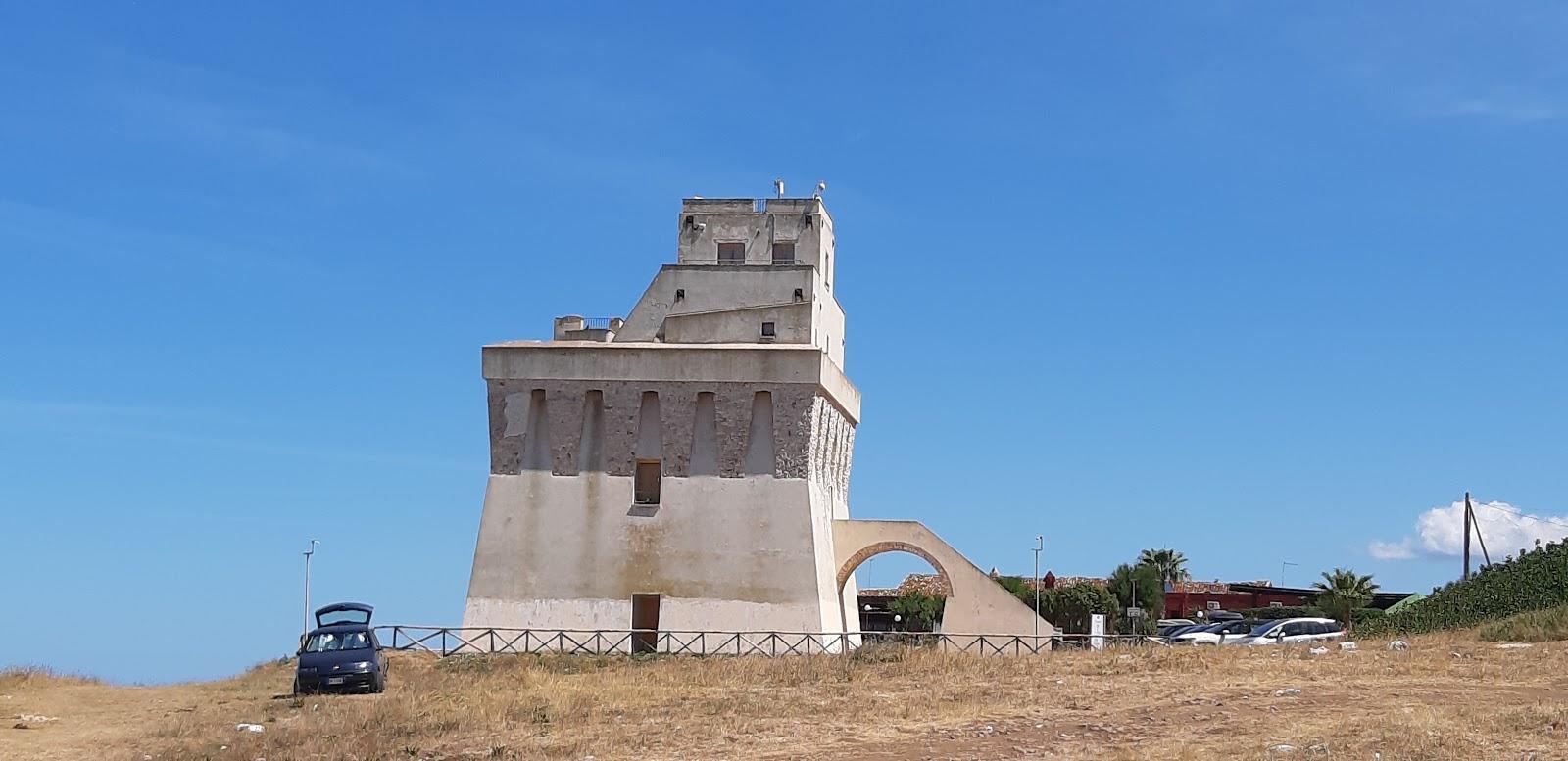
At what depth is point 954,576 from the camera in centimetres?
A: 4922

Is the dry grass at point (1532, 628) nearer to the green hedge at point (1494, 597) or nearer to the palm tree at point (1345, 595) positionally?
the green hedge at point (1494, 597)

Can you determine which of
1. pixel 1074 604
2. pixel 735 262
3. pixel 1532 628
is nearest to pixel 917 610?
pixel 1074 604

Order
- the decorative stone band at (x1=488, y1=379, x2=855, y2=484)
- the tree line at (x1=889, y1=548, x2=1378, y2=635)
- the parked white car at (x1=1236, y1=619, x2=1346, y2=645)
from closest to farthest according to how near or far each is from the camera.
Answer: the parked white car at (x1=1236, y1=619, x2=1346, y2=645) → the decorative stone band at (x1=488, y1=379, x2=855, y2=484) → the tree line at (x1=889, y1=548, x2=1378, y2=635)

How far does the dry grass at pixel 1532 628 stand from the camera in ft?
115

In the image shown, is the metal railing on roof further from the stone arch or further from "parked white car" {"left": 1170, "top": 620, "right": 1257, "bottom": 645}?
"parked white car" {"left": 1170, "top": 620, "right": 1257, "bottom": 645}

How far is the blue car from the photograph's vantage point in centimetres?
3353

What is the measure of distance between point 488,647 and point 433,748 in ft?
72.2

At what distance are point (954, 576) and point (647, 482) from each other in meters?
9.38

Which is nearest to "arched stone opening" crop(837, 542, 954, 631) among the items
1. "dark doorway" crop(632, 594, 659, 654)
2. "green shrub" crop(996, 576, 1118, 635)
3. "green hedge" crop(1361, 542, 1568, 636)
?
"dark doorway" crop(632, 594, 659, 654)

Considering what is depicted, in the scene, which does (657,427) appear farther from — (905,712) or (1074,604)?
(1074,604)

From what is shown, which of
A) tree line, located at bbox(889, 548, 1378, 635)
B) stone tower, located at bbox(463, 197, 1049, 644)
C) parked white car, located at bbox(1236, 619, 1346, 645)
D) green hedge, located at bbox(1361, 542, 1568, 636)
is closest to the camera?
green hedge, located at bbox(1361, 542, 1568, 636)

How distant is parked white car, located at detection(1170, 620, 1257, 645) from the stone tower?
5.10 metres

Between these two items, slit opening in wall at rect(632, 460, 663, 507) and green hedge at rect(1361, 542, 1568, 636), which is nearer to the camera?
green hedge at rect(1361, 542, 1568, 636)

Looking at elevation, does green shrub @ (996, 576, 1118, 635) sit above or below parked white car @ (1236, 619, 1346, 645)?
above
